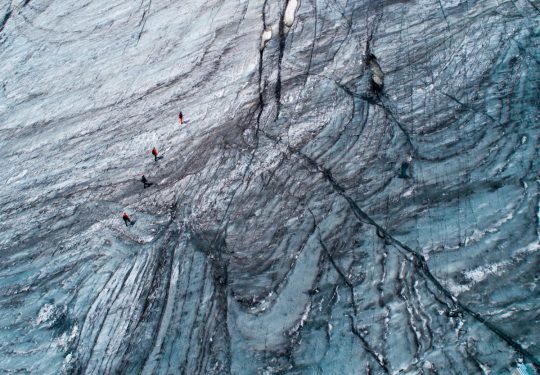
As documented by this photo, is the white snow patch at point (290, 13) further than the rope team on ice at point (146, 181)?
Yes

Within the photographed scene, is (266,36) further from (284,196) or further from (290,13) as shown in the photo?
(284,196)

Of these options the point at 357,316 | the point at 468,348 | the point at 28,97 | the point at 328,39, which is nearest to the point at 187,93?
the point at 328,39

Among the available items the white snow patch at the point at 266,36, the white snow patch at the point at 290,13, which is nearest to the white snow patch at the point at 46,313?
the white snow patch at the point at 266,36

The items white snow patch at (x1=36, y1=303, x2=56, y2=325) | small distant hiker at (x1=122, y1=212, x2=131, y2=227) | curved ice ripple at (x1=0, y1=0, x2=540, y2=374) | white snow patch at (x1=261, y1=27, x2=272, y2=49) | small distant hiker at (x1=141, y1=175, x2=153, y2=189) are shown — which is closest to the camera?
curved ice ripple at (x1=0, y1=0, x2=540, y2=374)

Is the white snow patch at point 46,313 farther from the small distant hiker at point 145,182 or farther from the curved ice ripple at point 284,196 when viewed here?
the small distant hiker at point 145,182

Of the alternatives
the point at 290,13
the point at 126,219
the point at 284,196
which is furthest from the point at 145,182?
the point at 290,13

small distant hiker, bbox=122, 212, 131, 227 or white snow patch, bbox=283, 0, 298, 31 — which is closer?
small distant hiker, bbox=122, 212, 131, 227

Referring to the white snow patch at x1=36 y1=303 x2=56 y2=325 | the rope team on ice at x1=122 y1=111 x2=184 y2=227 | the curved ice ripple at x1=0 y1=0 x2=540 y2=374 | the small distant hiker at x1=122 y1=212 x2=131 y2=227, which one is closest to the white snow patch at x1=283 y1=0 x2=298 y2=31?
the curved ice ripple at x1=0 y1=0 x2=540 y2=374

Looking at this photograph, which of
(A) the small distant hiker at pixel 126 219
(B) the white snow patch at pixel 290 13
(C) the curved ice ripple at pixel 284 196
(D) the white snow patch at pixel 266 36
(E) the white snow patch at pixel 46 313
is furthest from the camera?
(B) the white snow patch at pixel 290 13

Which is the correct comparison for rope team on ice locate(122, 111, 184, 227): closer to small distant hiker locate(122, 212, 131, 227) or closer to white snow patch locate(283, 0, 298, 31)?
small distant hiker locate(122, 212, 131, 227)
